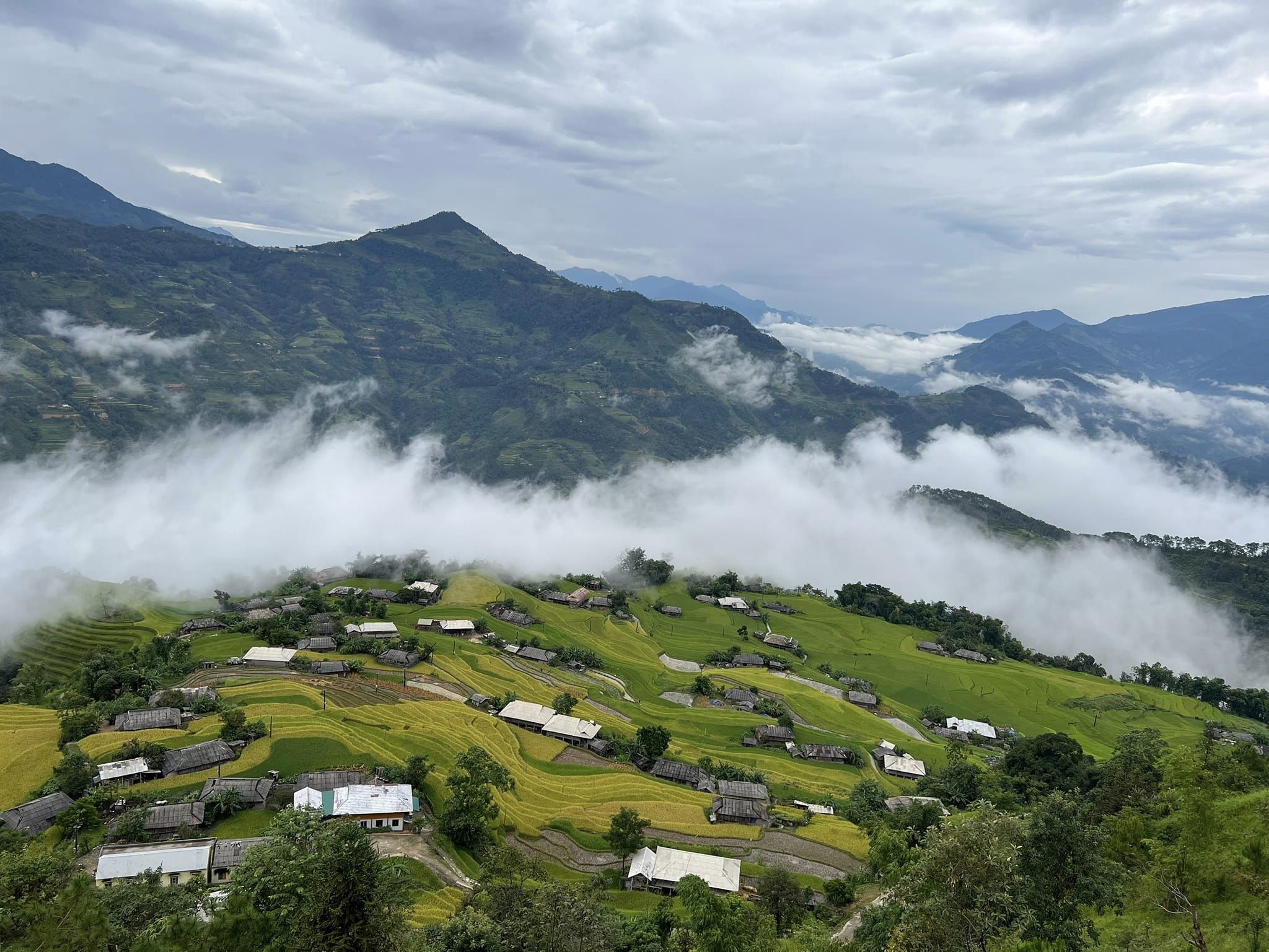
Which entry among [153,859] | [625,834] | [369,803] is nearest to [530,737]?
[369,803]

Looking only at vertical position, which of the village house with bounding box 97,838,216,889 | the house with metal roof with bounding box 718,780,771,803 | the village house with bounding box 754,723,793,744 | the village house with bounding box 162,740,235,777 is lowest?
the village house with bounding box 754,723,793,744

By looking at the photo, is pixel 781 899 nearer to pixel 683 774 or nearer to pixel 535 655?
pixel 683 774

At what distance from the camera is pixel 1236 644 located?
156 metres

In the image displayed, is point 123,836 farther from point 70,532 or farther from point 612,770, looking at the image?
point 70,532

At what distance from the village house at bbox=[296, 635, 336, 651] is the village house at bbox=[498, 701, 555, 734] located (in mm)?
25645

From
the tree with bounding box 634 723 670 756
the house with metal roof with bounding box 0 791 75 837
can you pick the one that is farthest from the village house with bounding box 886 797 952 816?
the house with metal roof with bounding box 0 791 75 837

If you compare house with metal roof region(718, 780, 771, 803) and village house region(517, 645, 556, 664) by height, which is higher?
house with metal roof region(718, 780, 771, 803)

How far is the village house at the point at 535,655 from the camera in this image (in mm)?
96625

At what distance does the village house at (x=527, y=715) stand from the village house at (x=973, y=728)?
5854 centimetres

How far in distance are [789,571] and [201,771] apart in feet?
542

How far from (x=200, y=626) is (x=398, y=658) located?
31759 mm

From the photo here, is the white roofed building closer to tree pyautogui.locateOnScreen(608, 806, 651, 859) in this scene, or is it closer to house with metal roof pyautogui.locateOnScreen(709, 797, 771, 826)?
house with metal roof pyautogui.locateOnScreen(709, 797, 771, 826)

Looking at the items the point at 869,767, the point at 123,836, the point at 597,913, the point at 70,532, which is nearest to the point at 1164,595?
the point at 869,767

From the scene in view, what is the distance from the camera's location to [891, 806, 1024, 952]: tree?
1897 centimetres
